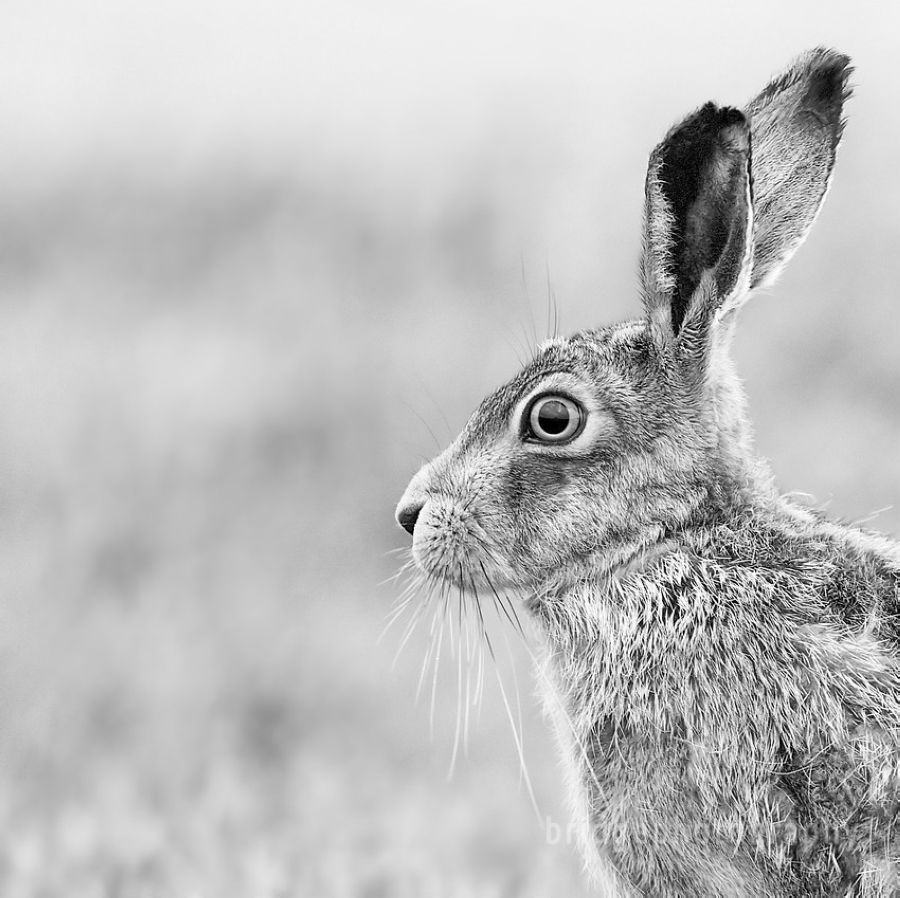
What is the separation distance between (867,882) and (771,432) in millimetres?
1366

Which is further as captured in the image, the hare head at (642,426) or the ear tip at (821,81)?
the ear tip at (821,81)

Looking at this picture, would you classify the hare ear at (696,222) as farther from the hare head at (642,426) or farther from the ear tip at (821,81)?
the ear tip at (821,81)

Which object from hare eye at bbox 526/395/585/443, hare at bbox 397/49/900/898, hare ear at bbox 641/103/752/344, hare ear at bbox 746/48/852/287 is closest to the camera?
hare at bbox 397/49/900/898

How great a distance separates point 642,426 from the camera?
1.95 m

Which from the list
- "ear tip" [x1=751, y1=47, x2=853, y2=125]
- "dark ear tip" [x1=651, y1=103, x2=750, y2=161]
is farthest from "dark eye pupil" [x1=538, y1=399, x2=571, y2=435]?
"ear tip" [x1=751, y1=47, x2=853, y2=125]

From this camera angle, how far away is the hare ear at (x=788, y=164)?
2084 mm

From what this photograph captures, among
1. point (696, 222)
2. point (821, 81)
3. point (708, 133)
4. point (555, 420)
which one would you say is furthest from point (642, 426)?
point (821, 81)

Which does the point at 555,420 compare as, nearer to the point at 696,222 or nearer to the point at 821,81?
the point at 696,222

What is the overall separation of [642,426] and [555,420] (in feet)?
0.41

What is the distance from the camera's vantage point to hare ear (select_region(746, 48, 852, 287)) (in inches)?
82.0

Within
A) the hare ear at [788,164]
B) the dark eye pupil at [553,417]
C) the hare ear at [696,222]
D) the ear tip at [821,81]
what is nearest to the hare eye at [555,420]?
the dark eye pupil at [553,417]

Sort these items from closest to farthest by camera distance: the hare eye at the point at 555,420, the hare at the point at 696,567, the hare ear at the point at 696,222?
the hare at the point at 696,567
the hare ear at the point at 696,222
the hare eye at the point at 555,420

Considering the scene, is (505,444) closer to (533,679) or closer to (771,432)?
(533,679)

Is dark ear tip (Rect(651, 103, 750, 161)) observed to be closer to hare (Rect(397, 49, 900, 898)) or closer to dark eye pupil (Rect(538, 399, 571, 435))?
hare (Rect(397, 49, 900, 898))
